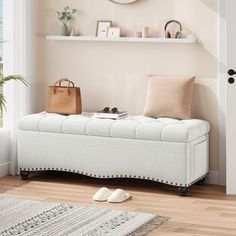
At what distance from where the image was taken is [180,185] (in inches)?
214

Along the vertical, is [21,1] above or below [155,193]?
above

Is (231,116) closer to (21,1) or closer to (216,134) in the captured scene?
(216,134)

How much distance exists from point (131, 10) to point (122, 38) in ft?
0.89

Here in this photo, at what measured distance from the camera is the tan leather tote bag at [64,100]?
6.06 meters

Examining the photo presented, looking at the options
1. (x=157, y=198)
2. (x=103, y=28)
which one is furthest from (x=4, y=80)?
(x=157, y=198)

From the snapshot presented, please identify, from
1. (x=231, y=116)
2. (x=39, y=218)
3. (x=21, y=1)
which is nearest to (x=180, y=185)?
(x=231, y=116)

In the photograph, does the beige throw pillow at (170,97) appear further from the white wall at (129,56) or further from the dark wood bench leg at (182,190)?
the dark wood bench leg at (182,190)

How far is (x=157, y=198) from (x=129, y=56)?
1.37 m

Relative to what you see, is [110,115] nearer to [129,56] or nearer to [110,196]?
[129,56]

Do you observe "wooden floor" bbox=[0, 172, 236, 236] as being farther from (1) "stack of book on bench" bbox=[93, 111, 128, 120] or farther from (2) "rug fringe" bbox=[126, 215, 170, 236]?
(1) "stack of book on bench" bbox=[93, 111, 128, 120]

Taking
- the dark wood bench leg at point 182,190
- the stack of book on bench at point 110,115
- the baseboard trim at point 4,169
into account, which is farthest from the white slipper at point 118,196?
the baseboard trim at point 4,169

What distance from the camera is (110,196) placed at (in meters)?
5.28

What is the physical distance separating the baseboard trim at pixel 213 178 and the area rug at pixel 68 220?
125cm

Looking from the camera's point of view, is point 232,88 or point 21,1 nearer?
point 232,88
